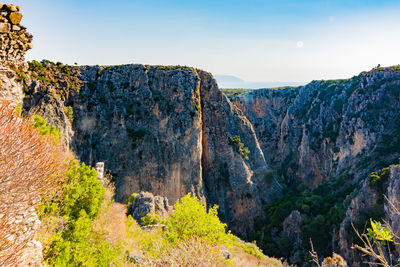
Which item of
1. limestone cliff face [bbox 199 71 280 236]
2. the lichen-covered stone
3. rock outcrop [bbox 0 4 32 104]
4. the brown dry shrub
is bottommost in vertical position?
limestone cliff face [bbox 199 71 280 236]

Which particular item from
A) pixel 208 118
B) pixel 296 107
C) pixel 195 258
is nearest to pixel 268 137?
pixel 296 107

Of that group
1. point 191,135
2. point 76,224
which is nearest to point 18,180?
point 76,224

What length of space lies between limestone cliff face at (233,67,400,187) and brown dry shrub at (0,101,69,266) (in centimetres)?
5673

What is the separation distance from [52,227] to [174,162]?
36870 mm

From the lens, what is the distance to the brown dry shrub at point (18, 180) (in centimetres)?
709

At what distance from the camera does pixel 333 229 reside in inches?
1527

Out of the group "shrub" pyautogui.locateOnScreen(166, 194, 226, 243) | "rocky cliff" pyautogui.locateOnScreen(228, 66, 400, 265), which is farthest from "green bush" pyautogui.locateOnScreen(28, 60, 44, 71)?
"rocky cliff" pyautogui.locateOnScreen(228, 66, 400, 265)

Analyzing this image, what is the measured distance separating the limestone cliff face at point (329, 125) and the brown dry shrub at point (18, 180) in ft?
186

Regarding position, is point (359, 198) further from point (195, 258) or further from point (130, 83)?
point (130, 83)

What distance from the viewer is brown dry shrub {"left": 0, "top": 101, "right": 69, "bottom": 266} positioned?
23.2 ft

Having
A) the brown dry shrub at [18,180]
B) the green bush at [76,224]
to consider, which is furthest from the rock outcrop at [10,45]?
the green bush at [76,224]

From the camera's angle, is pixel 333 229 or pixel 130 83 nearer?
pixel 333 229

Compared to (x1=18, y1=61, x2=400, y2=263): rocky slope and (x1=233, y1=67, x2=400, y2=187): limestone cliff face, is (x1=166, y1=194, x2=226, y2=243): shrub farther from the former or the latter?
(x1=233, y1=67, x2=400, y2=187): limestone cliff face

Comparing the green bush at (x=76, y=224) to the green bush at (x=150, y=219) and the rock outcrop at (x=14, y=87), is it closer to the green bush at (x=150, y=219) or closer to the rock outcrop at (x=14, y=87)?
the rock outcrop at (x=14, y=87)
